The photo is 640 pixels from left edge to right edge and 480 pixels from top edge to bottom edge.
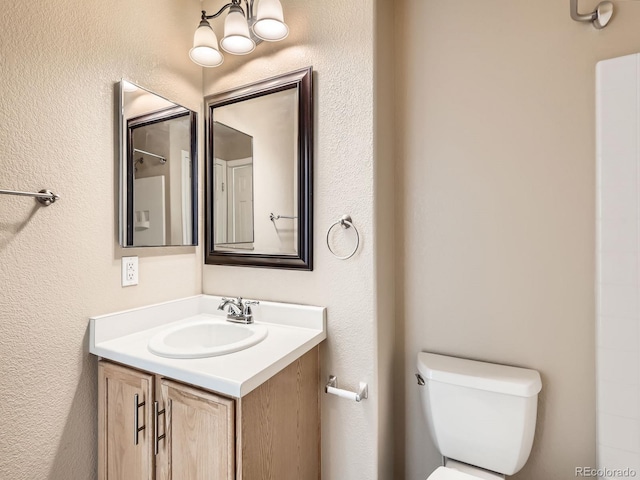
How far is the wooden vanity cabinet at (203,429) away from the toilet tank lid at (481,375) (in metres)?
0.48

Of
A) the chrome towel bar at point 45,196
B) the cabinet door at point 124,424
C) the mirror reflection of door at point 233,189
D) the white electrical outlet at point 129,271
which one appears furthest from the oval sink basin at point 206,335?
the chrome towel bar at point 45,196

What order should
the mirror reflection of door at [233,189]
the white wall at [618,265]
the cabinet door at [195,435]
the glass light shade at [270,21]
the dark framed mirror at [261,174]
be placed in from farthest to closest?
the mirror reflection of door at [233,189] < the dark framed mirror at [261,174] < the glass light shade at [270,21] < the white wall at [618,265] < the cabinet door at [195,435]

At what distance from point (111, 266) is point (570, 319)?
5.71 feet

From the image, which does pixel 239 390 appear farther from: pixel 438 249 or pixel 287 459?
pixel 438 249

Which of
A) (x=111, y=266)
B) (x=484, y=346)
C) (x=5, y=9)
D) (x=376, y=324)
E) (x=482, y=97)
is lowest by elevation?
(x=484, y=346)

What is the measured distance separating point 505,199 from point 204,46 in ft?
4.68

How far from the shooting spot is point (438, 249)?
136 cm

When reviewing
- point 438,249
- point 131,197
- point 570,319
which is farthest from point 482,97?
point 131,197

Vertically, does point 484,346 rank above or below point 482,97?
below

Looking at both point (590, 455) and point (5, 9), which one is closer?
point (5, 9)

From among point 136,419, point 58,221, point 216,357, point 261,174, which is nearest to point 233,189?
point 261,174

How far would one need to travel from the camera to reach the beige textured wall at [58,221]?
3.21 ft

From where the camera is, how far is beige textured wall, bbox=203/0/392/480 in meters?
1.23

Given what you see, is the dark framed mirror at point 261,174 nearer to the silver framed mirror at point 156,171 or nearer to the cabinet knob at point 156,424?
the silver framed mirror at point 156,171
